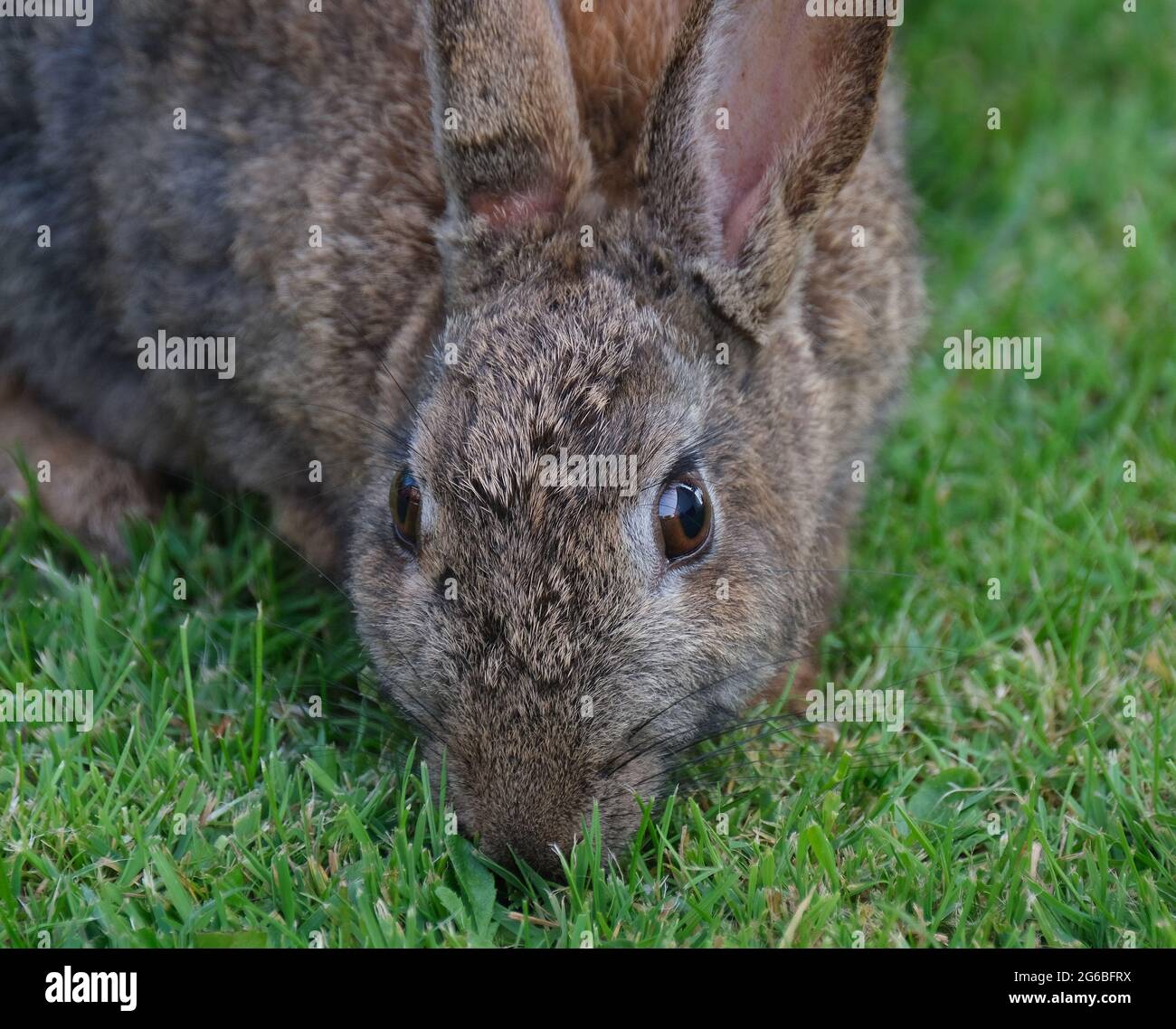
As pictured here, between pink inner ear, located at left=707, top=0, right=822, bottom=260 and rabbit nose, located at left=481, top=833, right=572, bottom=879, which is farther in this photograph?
pink inner ear, located at left=707, top=0, right=822, bottom=260

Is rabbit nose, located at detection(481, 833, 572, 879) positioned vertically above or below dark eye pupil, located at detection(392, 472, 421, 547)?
below

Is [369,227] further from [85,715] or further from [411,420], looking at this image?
[85,715]

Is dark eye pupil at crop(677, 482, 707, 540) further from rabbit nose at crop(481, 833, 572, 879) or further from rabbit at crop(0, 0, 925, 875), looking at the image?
→ rabbit nose at crop(481, 833, 572, 879)

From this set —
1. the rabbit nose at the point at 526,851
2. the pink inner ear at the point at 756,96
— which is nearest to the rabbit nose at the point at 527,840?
the rabbit nose at the point at 526,851

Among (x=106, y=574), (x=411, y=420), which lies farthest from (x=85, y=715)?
(x=411, y=420)

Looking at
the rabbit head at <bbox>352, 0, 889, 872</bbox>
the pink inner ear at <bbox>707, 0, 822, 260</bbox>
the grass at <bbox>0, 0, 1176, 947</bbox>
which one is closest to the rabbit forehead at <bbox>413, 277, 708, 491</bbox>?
the rabbit head at <bbox>352, 0, 889, 872</bbox>

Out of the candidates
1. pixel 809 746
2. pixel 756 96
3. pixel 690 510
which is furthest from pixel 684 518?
pixel 756 96
